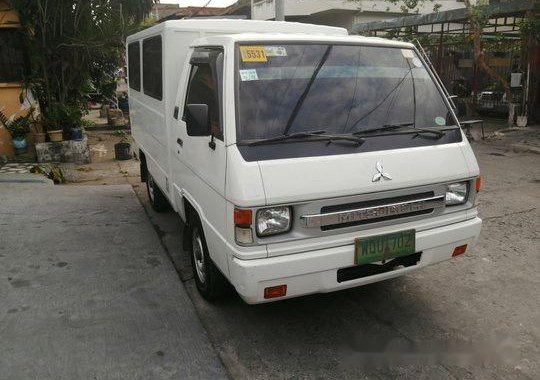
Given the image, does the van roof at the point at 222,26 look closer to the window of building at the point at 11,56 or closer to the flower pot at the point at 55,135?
the flower pot at the point at 55,135

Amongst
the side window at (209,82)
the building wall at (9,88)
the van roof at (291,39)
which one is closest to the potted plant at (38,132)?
the building wall at (9,88)

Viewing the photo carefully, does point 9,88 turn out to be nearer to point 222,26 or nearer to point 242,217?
point 222,26

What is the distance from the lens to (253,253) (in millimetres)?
2740

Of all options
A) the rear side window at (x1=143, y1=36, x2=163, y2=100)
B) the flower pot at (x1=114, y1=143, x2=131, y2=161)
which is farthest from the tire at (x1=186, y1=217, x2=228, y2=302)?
the flower pot at (x1=114, y1=143, x2=131, y2=161)

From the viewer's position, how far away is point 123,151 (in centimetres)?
1012

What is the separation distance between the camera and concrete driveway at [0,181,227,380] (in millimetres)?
2914

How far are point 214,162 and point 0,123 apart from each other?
7.81 meters

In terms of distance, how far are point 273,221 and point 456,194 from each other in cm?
137

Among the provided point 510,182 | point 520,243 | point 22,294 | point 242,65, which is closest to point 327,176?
point 242,65

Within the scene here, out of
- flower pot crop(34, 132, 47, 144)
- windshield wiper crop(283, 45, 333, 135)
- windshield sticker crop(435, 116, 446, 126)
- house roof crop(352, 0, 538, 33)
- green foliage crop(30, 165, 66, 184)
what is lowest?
green foliage crop(30, 165, 66, 184)

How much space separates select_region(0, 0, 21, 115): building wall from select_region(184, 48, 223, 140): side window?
6801mm

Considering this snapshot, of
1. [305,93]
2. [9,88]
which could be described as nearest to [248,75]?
[305,93]

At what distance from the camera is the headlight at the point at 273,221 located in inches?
108

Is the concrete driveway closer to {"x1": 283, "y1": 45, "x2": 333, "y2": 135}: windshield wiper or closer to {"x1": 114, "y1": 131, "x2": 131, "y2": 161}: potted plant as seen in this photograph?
{"x1": 283, "y1": 45, "x2": 333, "y2": 135}: windshield wiper
